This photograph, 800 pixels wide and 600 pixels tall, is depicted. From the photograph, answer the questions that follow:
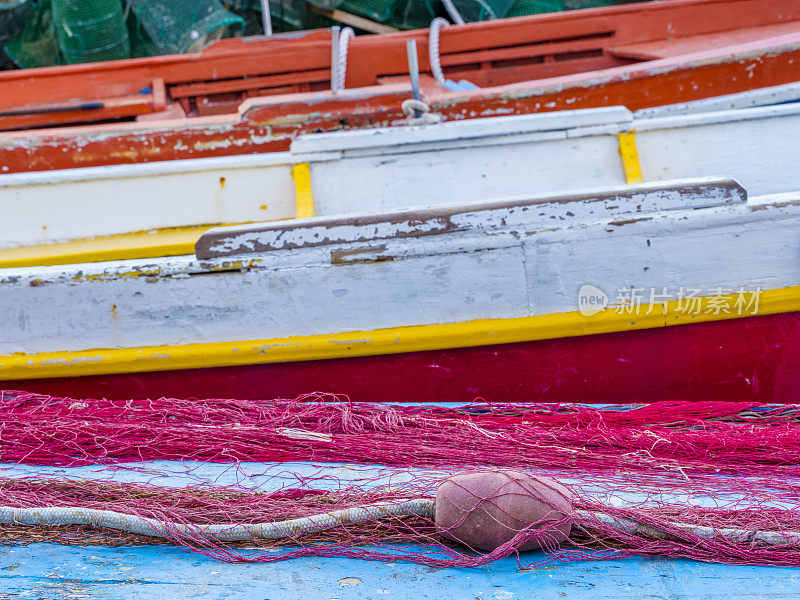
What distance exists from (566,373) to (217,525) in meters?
1.77

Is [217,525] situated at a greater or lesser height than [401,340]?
lesser

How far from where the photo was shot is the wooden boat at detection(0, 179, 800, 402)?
9.55 ft

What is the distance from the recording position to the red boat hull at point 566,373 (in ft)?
10.0

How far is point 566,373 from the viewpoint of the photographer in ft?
10.2

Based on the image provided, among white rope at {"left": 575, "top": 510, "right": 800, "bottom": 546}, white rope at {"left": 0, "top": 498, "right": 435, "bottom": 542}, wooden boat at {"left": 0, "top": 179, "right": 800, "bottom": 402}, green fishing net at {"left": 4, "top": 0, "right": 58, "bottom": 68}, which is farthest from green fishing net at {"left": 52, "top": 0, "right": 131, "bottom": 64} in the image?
white rope at {"left": 575, "top": 510, "right": 800, "bottom": 546}

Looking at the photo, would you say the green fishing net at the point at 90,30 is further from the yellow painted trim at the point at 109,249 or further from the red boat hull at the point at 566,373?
the red boat hull at the point at 566,373

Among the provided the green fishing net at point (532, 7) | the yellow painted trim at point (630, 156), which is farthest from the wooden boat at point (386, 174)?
the green fishing net at point (532, 7)

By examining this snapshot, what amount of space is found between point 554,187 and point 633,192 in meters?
1.29

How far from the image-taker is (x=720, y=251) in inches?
116

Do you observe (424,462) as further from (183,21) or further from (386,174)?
(183,21)

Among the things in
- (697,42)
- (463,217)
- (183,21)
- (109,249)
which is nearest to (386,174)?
(463,217)

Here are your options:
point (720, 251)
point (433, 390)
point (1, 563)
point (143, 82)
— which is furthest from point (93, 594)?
point (143, 82)

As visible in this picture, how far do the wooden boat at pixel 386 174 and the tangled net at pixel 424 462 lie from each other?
4.70 ft

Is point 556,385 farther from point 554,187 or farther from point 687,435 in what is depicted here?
point 554,187
